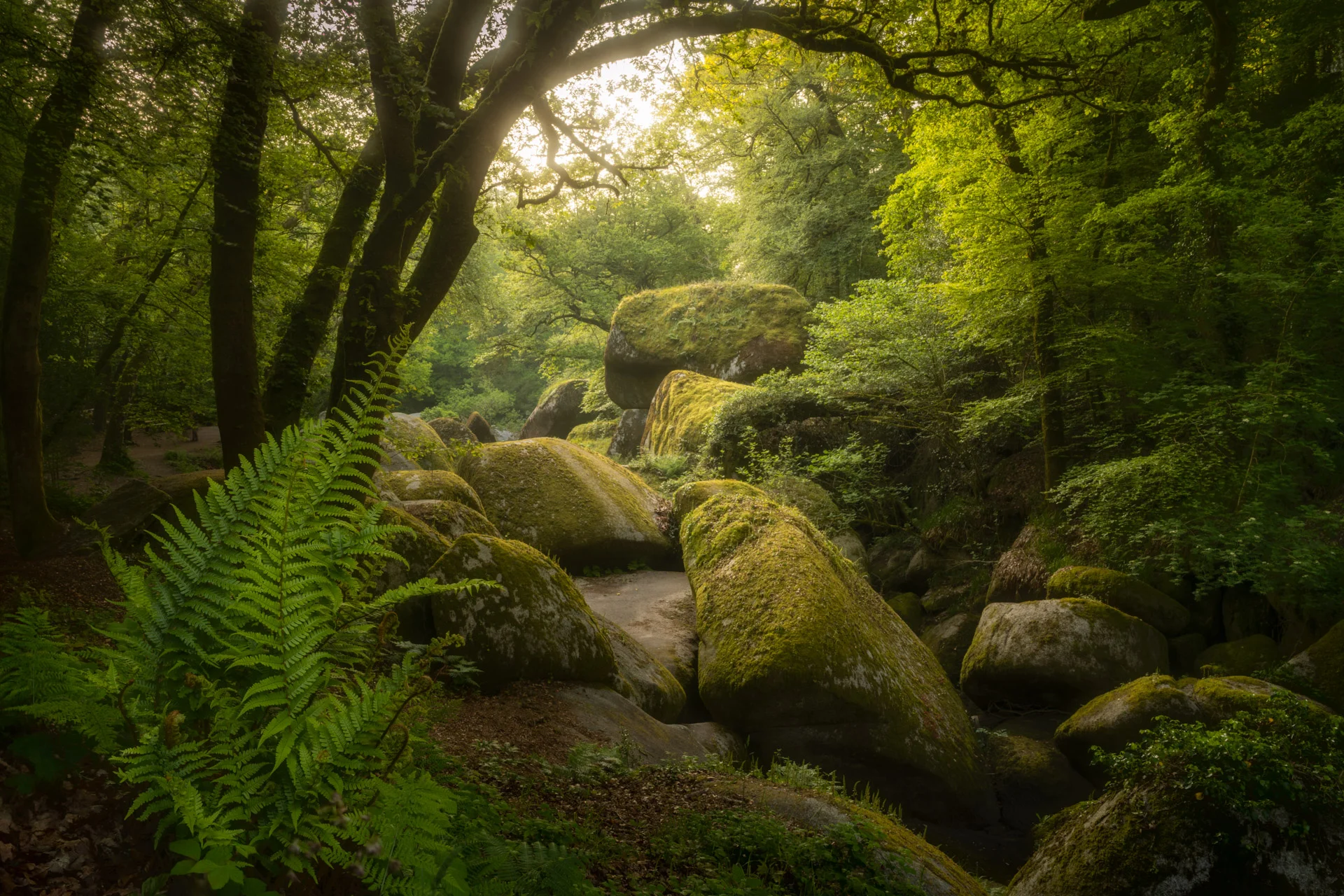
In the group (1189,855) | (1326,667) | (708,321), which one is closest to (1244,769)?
(1189,855)

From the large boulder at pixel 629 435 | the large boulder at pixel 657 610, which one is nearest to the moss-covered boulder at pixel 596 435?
the large boulder at pixel 629 435

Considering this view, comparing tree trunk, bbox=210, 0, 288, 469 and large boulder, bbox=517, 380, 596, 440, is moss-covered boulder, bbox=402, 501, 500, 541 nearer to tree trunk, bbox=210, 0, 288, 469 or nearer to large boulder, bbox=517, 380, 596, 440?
tree trunk, bbox=210, 0, 288, 469

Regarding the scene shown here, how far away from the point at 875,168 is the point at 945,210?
9298 millimetres

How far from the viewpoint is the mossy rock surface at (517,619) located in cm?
528

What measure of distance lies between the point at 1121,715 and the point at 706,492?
5.67 metres

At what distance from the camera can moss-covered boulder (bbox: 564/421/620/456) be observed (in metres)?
20.9

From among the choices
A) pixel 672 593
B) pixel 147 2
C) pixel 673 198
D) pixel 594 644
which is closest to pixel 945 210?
pixel 672 593

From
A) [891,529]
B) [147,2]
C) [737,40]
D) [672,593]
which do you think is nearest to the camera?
[147,2]

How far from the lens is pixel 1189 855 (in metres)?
3.86

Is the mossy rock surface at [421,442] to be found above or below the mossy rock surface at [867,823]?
above

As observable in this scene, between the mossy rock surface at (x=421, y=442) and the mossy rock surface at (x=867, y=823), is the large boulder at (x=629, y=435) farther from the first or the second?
the mossy rock surface at (x=867, y=823)

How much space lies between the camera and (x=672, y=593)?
31.1 feet

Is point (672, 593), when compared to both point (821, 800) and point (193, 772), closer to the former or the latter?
point (821, 800)

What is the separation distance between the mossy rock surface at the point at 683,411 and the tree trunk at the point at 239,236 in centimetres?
1013
